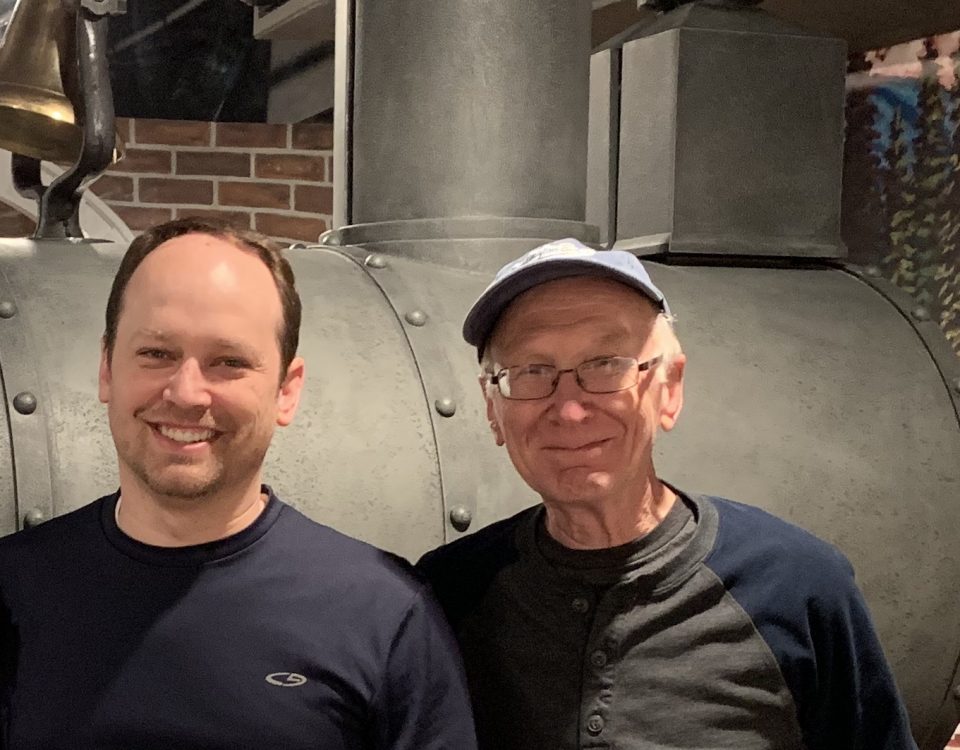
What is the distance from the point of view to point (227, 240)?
121 centimetres

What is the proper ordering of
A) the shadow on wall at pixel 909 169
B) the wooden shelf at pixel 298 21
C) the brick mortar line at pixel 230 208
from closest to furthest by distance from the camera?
1. the shadow on wall at pixel 909 169
2. the wooden shelf at pixel 298 21
3. the brick mortar line at pixel 230 208

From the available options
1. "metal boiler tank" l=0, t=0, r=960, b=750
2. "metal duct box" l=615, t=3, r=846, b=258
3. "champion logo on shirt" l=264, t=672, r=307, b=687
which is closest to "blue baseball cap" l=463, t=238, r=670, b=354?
"metal boiler tank" l=0, t=0, r=960, b=750

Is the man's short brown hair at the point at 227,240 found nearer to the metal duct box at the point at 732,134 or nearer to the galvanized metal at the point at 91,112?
the galvanized metal at the point at 91,112

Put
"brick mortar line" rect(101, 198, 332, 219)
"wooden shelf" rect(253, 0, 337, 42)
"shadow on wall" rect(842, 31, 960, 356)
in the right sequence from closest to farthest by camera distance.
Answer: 1. "shadow on wall" rect(842, 31, 960, 356)
2. "wooden shelf" rect(253, 0, 337, 42)
3. "brick mortar line" rect(101, 198, 332, 219)

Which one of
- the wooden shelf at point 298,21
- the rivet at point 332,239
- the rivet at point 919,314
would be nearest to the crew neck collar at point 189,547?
the rivet at point 332,239

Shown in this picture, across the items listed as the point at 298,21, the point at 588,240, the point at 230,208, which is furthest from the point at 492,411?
the point at 230,208

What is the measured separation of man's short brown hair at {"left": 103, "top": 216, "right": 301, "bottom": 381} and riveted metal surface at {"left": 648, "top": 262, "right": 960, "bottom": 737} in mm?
514

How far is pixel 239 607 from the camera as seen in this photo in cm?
115

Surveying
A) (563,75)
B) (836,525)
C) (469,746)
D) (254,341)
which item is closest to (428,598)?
(469,746)

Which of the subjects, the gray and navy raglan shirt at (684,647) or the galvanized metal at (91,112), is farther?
the galvanized metal at (91,112)

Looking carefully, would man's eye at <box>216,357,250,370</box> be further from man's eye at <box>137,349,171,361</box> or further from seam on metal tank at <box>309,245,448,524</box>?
seam on metal tank at <box>309,245,448,524</box>

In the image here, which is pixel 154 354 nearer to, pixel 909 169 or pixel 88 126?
pixel 88 126

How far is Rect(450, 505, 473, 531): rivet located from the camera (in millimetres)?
1468

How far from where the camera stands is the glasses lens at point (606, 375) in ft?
4.02
